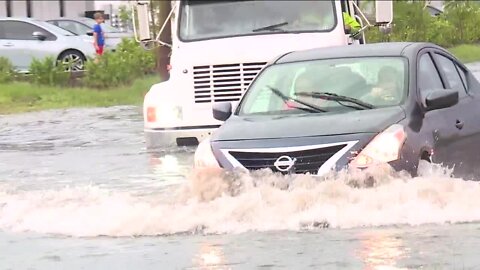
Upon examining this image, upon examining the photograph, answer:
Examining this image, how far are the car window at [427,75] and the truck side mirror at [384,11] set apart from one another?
13.1 feet

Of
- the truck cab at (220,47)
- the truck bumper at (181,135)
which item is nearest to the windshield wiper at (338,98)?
the truck cab at (220,47)

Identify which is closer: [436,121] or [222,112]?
[436,121]

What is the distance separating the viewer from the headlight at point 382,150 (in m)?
8.58

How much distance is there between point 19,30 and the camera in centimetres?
2803

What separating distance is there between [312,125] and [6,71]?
1816 cm

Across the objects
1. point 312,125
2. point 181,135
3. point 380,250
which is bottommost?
point 380,250

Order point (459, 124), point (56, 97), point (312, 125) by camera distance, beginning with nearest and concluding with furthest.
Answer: point (312, 125) < point (459, 124) < point (56, 97)

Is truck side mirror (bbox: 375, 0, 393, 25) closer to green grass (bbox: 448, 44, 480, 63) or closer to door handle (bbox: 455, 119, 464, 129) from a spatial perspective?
door handle (bbox: 455, 119, 464, 129)

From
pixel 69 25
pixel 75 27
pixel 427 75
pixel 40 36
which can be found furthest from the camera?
pixel 69 25

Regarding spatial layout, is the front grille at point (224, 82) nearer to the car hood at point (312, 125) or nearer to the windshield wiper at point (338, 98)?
the windshield wiper at point (338, 98)

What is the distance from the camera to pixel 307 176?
340 inches

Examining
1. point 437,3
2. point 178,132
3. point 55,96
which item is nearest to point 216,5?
point 178,132

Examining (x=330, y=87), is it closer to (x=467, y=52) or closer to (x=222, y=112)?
(x=222, y=112)

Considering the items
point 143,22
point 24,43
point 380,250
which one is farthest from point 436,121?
point 24,43
